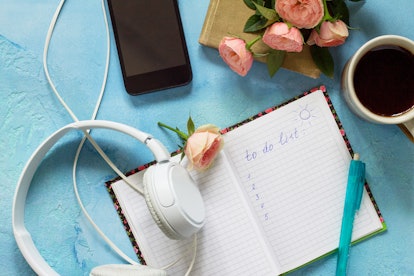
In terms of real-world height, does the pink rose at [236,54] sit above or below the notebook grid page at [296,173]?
above

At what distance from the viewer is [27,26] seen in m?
0.66

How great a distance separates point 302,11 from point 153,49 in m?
0.20

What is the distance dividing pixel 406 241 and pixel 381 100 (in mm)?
192

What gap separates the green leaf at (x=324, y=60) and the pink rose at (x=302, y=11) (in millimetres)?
82

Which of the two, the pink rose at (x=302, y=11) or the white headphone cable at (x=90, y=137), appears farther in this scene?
the white headphone cable at (x=90, y=137)

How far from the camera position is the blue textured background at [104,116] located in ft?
2.14

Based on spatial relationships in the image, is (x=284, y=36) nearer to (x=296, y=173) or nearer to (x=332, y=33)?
(x=332, y=33)

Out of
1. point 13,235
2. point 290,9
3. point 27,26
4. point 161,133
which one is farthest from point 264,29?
point 13,235

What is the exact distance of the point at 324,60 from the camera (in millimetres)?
631

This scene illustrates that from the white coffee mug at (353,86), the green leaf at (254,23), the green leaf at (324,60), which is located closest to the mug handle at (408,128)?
the white coffee mug at (353,86)

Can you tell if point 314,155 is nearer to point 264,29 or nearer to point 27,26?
point 264,29

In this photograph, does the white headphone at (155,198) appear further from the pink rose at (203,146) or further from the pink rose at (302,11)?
the pink rose at (302,11)

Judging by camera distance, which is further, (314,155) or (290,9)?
(314,155)

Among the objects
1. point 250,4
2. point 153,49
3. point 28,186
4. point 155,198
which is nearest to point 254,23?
point 250,4
